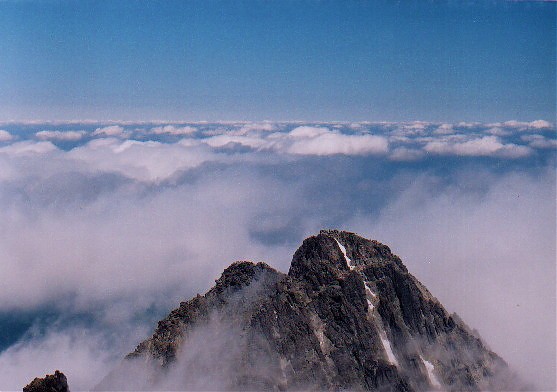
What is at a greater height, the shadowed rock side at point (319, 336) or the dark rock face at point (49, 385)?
the dark rock face at point (49, 385)

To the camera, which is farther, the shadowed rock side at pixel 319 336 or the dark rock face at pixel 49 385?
the shadowed rock side at pixel 319 336

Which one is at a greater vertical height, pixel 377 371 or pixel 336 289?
pixel 336 289

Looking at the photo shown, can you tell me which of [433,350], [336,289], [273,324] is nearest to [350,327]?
[336,289]

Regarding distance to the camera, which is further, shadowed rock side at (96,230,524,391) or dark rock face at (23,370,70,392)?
shadowed rock side at (96,230,524,391)

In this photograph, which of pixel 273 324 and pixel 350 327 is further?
pixel 350 327

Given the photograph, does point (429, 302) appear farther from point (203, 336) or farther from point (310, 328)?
point (203, 336)

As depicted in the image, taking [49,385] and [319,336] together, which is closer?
[49,385]

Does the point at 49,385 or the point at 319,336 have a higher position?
the point at 49,385

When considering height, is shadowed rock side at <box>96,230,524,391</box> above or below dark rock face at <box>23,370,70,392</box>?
below
